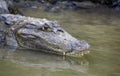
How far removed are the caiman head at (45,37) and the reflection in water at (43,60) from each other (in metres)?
0.16

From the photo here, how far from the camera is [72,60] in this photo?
22.4 ft

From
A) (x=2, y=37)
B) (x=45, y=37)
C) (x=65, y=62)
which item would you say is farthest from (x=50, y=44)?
(x=2, y=37)

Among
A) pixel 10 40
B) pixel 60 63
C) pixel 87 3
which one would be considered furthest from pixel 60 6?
pixel 60 63

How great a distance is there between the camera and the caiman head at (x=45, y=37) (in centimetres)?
696

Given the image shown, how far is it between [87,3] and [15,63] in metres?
14.2

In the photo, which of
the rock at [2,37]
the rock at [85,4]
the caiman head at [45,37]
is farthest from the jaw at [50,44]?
the rock at [85,4]

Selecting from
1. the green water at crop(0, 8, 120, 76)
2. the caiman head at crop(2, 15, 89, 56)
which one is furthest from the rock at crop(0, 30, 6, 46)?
the green water at crop(0, 8, 120, 76)

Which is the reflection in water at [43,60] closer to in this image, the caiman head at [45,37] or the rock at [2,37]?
the caiman head at [45,37]

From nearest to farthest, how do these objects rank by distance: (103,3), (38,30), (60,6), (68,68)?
(68,68) → (38,30) → (60,6) → (103,3)

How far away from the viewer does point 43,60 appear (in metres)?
6.79

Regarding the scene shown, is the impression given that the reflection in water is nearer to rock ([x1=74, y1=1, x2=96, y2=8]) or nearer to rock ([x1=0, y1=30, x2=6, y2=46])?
rock ([x1=0, y1=30, x2=6, y2=46])

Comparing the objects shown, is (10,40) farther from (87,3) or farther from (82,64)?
(87,3)

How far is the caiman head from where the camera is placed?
6.96 m

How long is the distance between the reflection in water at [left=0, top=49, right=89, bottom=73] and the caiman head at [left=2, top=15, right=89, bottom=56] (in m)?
0.16
